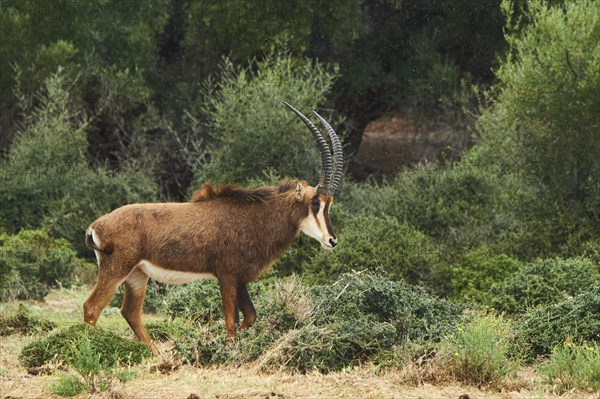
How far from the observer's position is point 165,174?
98.9 ft

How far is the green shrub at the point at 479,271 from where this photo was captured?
15914mm

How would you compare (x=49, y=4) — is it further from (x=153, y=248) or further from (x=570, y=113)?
(x=153, y=248)

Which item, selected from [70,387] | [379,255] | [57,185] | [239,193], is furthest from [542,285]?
[57,185]

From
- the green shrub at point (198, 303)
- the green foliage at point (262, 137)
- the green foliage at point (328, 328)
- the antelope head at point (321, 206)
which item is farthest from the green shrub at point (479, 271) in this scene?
the green foliage at point (262, 137)

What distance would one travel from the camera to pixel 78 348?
1002 centimetres

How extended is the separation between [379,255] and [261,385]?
7.41 meters

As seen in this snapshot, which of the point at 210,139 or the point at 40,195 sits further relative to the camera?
the point at 210,139

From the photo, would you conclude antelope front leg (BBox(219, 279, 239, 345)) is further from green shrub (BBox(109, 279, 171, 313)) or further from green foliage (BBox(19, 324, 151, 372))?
green shrub (BBox(109, 279, 171, 313))

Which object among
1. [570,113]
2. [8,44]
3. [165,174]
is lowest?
[165,174]

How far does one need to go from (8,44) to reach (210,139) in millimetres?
5766

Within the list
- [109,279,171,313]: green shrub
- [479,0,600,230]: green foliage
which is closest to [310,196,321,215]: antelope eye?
[109,279,171,313]: green shrub

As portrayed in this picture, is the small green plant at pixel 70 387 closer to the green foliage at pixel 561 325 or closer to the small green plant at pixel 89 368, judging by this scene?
the small green plant at pixel 89 368

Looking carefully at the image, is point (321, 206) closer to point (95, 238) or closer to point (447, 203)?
point (95, 238)

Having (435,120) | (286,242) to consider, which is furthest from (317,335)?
(435,120)
